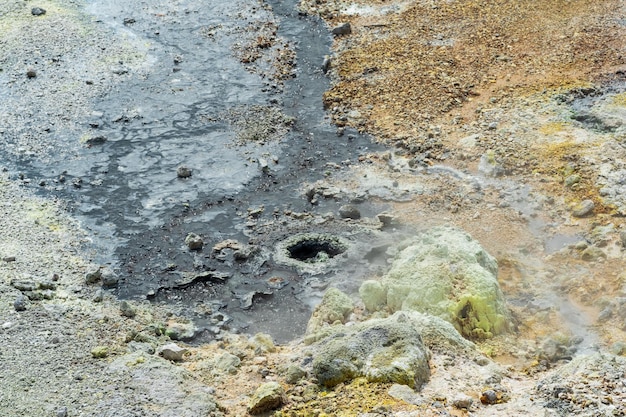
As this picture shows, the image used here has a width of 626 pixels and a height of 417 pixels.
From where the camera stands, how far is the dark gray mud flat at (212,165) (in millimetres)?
9523

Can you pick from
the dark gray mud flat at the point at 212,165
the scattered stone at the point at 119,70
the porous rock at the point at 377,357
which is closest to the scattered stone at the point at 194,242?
the dark gray mud flat at the point at 212,165

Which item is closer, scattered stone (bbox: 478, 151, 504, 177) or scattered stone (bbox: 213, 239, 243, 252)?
scattered stone (bbox: 213, 239, 243, 252)

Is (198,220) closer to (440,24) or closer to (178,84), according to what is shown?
(178,84)

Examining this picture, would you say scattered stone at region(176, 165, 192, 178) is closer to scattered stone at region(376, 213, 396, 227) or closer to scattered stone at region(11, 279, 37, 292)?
scattered stone at region(376, 213, 396, 227)

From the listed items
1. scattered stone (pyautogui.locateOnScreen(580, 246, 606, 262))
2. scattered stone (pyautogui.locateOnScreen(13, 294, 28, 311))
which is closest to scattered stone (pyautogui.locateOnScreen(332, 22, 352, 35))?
scattered stone (pyautogui.locateOnScreen(580, 246, 606, 262))

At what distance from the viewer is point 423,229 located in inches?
395

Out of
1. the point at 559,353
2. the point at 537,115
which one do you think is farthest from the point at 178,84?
the point at 559,353

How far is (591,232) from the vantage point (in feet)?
31.3

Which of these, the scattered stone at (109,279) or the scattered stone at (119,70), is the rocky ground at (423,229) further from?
the scattered stone at (119,70)

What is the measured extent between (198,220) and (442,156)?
144 inches

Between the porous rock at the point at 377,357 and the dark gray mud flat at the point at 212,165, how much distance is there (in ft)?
6.32

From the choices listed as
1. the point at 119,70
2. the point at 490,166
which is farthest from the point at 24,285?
the point at 119,70

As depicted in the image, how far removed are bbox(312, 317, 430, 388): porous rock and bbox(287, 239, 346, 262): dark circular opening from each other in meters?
3.03

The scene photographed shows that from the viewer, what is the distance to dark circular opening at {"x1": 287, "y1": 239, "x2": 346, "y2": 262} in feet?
32.7
